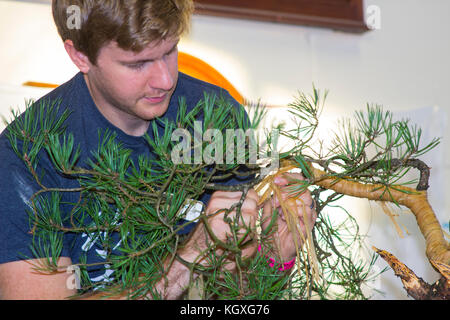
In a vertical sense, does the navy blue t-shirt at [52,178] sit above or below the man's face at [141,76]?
below

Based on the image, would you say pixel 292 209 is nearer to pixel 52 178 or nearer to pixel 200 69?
pixel 52 178

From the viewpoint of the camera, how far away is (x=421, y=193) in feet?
1.73

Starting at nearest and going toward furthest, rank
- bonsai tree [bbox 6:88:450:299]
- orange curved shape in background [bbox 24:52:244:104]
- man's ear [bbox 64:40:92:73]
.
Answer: bonsai tree [bbox 6:88:450:299] → man's ear [bbox 64:40:92:73] → orange curved shape in background [bbox 24:52:244:104]

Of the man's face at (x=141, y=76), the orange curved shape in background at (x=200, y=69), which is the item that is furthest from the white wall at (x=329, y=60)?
the man's face at (x=141, y=76)

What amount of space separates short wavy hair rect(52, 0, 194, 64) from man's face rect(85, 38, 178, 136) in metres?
0.01

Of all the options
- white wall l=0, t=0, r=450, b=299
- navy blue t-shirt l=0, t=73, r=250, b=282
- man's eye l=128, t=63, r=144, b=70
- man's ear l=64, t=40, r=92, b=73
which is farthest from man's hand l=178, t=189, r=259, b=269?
white wall l=0, t=0, r=450, b=299

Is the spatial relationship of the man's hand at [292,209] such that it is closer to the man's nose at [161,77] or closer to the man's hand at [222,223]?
the man's hand at [222,223]

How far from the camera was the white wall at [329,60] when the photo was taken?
1.51 meters

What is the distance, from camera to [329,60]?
1.85m

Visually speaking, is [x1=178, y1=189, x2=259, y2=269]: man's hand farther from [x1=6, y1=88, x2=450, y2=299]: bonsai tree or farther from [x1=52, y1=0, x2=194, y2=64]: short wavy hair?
[x1=52, y1=0, x2=194, y2=64]: short wavy hair

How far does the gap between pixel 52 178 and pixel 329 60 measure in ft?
4.48

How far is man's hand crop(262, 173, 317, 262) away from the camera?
54 cm

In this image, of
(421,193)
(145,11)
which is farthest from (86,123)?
(421,193)

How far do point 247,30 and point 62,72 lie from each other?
0.66 metres
